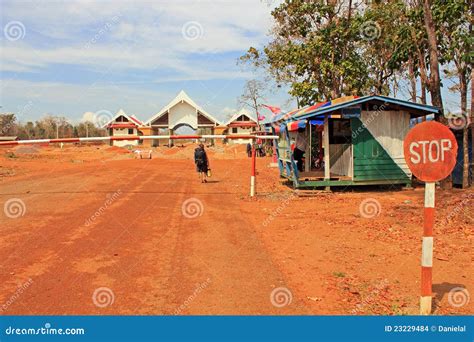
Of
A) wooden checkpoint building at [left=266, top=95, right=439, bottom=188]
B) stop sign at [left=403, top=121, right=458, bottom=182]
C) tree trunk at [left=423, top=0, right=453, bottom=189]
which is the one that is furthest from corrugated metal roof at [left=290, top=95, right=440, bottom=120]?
stop sign at [left=403, top=121, right=458, bottom=182]

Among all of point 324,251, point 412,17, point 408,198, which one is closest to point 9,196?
Result: point 324,251

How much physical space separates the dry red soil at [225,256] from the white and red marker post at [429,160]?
0.52m

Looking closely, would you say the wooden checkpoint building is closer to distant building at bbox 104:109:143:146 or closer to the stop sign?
the stop sign

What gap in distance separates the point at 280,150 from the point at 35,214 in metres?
11.2

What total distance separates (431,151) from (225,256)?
355cm

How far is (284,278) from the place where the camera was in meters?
5.57

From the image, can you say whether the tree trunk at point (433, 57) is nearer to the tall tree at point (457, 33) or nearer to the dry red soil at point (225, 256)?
the tall tree at point (457, 33)

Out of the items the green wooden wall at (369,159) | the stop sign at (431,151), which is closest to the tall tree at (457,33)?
the green wooden wall at (369,159)

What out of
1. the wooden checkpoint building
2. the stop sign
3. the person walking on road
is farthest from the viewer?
the person walking on road

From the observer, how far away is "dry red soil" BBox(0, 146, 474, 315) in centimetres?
473

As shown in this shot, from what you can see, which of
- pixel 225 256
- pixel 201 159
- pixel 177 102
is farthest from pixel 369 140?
pixel 177 102

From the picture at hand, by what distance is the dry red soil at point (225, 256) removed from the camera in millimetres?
4727

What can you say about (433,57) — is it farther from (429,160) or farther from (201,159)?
(429,160)

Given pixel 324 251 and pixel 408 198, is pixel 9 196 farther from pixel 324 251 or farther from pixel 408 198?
pixel 408 198
